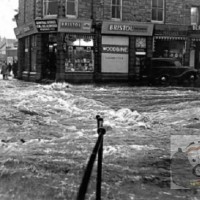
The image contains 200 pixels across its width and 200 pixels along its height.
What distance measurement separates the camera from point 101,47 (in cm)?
2780

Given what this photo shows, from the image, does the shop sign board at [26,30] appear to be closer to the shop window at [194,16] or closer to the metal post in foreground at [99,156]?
the shop window at [194,16]

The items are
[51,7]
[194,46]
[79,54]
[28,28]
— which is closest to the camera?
[79,54]

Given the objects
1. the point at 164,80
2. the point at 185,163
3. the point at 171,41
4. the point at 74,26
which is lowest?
the point at 185,163

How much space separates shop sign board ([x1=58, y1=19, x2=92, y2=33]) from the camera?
26.3m

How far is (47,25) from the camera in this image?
87.4 feet

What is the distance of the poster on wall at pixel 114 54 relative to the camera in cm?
2798

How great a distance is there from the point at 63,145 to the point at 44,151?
1.83 feet

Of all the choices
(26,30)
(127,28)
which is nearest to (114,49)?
(127,28)

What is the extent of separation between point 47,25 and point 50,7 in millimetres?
1704

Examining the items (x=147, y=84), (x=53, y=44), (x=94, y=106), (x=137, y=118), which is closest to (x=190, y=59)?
(x=147, y=84)

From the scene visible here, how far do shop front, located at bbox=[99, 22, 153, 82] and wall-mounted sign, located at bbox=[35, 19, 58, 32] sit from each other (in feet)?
11.3

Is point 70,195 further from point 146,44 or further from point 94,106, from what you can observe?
point 146,44

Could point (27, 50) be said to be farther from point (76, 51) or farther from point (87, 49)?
point (87, 49)

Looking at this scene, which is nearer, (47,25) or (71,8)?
(47,25)
